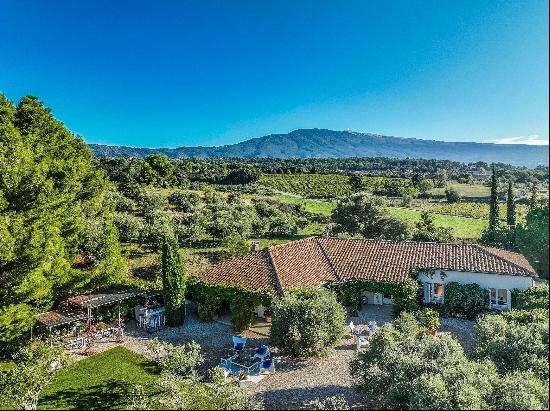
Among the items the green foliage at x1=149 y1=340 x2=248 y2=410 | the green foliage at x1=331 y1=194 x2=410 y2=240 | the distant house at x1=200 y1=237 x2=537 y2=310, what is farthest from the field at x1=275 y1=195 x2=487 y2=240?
the green foliage at x1=149 y1=340 x2=248 y2=410

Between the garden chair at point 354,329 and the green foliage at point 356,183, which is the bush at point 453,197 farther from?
the garden chair at point 354,329

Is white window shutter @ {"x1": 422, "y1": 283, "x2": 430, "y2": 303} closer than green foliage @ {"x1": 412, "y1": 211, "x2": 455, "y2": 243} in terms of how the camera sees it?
Yes

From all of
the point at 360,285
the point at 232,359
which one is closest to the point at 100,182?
the point at 232,359

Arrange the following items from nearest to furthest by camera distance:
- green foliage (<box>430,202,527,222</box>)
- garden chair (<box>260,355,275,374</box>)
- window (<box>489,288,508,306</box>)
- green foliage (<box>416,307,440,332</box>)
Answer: garden chair (<box>260,355,275,374</box>)
green foliage (<box>416,307,440,332</box>)
window (<box>489,288,508,306</box>)
green foliage (<box>430,202,527,222</box>)

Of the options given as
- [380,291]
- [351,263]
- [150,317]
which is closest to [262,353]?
[150,317]

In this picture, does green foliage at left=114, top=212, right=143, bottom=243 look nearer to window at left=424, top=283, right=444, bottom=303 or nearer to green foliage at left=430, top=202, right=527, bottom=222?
window at left=424, top=283, right=444, bottom=303

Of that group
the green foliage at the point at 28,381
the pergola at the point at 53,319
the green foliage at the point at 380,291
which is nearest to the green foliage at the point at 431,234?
the green foliage at the point at 380,291
